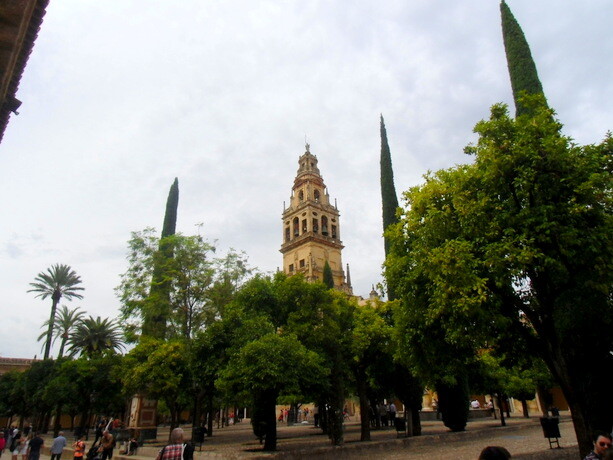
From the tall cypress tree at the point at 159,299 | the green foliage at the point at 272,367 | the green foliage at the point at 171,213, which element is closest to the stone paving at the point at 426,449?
the green foliage at the point at 272,367

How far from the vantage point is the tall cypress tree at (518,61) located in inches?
682

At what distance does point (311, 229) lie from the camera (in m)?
57.5

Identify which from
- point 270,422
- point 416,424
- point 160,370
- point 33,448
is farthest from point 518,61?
point 33,448

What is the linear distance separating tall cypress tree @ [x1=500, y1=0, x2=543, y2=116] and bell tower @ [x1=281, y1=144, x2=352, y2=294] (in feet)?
127

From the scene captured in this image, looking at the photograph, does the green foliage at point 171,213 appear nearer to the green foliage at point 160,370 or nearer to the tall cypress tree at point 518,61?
the green foliage at point 160,370

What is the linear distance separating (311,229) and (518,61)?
1606 inches

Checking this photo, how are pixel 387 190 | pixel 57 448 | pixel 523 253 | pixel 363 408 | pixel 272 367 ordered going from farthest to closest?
pixel 387 190, pixel 363 408, pixel 57 448, pixel 272 367, pixel 523 253

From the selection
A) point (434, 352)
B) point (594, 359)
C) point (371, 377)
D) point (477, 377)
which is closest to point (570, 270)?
point (594, 359)

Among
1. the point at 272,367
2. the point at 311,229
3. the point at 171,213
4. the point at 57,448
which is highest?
the point at 311,229

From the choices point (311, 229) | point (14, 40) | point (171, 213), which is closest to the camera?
point (14, 40)

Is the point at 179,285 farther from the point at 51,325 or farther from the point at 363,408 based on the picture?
the point at 51,325

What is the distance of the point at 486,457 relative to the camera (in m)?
3.31

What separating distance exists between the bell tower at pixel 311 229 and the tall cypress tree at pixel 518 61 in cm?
3870

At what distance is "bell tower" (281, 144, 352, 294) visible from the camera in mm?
57219
